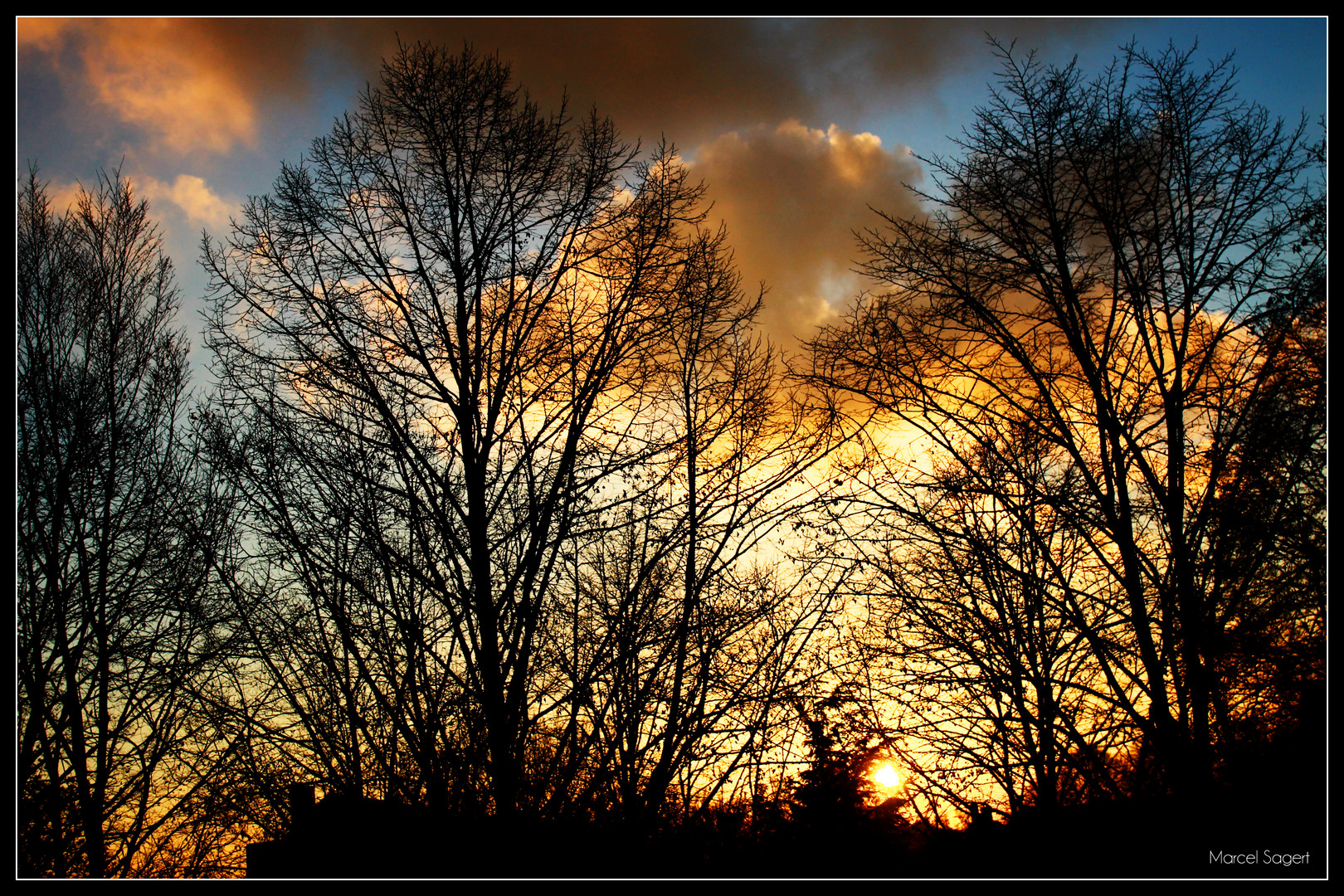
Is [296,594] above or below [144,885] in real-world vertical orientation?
above

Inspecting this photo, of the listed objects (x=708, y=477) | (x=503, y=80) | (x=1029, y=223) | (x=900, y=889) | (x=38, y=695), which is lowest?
(x=900, y=889)

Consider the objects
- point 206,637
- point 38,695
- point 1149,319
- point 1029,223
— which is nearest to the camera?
→ point 1149,319

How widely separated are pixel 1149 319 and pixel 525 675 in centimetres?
724

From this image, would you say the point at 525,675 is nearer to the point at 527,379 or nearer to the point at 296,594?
the point at 527,379

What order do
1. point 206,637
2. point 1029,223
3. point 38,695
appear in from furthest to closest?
point 206,637 → point 38,695 → point 1029,223

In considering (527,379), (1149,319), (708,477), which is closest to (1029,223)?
(1149,319)

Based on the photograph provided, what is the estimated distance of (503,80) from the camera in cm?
734

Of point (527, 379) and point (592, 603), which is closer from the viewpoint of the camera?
point (527, 379)

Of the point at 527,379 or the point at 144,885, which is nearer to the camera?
the point at 527,379

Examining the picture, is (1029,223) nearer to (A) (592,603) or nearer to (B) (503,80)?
(B) (503,80)

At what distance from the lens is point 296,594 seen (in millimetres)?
8852

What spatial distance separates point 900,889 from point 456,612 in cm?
597

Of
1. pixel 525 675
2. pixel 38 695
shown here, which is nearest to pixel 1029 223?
pixel 525 675

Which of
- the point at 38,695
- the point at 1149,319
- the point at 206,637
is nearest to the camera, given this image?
the point at 1149,319
